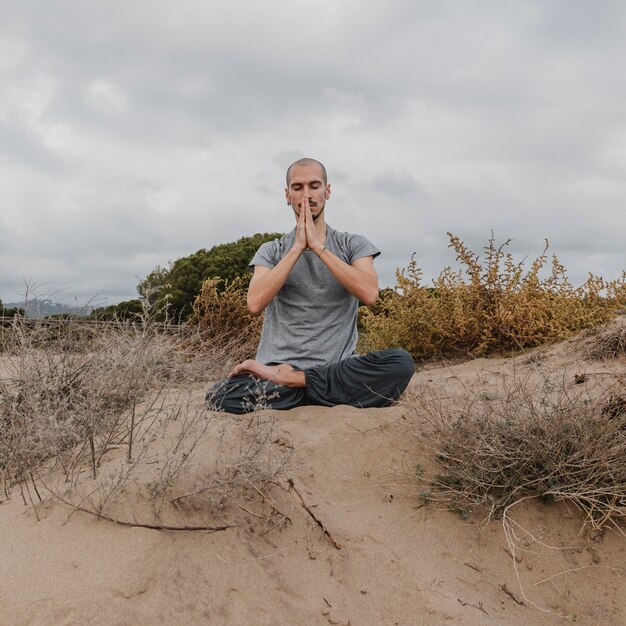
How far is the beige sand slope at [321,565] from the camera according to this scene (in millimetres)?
2219

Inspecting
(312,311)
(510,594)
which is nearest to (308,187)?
(312,311)

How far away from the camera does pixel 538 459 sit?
286 centimetres

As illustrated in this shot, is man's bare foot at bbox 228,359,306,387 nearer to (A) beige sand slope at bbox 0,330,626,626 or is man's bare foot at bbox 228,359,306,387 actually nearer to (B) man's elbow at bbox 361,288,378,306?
(B) man's elbow at bbox 361,288,378,306

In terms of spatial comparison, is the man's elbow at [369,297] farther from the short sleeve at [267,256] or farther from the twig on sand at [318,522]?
the twig on sand at [318,522]

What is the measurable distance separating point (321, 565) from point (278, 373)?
1.81 metres

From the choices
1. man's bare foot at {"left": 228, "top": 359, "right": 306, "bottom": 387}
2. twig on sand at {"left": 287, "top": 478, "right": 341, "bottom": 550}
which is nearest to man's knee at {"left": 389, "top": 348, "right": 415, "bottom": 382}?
man's bare foot at {"left": 228, "top": 359, "right": 306, "bottom": 387}

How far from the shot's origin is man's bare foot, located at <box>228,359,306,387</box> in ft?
13.7

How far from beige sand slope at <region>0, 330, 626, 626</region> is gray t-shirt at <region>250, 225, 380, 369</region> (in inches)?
51.9

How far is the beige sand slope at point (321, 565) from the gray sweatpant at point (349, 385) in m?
0.97

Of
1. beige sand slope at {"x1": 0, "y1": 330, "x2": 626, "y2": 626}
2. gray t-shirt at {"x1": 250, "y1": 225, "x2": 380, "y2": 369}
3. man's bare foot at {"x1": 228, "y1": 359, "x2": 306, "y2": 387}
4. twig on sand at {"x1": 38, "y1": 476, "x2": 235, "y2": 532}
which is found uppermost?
gray t-shirt at {"x1": 250, "y1": 225, "x2": 380, "y2": 369}

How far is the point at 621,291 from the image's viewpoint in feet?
22.4

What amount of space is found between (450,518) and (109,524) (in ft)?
5.01

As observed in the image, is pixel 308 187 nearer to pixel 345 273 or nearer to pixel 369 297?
pixel 345 273

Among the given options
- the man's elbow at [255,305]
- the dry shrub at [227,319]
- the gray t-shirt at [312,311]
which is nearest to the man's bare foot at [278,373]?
the gray t-shirt at [312,311]
